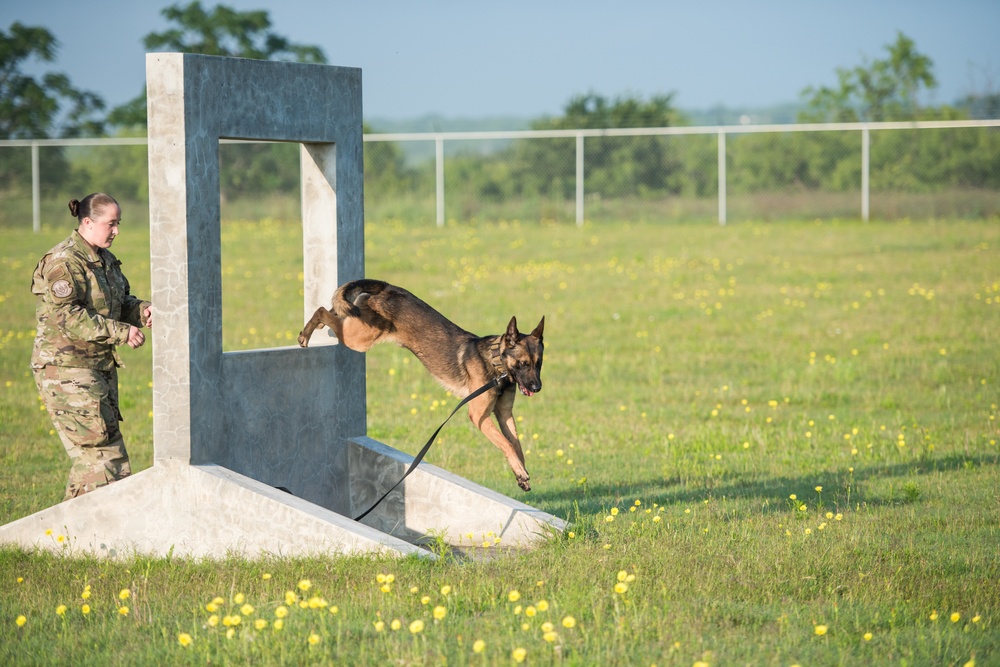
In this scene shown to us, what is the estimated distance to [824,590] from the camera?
5.60 metres

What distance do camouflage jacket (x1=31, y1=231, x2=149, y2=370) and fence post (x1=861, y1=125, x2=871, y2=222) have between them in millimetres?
22329

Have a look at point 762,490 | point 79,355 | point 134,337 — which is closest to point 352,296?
point 134,337

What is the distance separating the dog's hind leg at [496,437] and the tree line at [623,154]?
21596mm

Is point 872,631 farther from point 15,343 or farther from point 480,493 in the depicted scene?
point 15,343

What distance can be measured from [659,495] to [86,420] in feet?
12.9

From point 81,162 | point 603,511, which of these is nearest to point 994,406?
point 603,511

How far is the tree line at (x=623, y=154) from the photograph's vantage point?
26609mm

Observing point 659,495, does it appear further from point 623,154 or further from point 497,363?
point 623,154

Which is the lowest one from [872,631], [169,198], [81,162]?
[872,631]

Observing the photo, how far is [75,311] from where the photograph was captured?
252 inches

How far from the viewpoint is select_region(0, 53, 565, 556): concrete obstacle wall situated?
6.09m

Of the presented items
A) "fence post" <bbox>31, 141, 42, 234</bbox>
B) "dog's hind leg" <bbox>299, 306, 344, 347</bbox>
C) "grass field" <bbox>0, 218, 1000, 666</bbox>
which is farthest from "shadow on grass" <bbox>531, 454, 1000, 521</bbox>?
"fence post" <bbox>31, 141, 42, 234</bbox>

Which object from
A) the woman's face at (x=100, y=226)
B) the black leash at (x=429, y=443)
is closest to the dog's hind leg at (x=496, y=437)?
the black leash at (x=429, y=443)

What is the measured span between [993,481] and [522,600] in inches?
182
